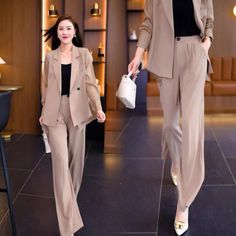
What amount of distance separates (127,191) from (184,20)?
142 centimetres

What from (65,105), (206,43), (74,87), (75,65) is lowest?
(65,105)

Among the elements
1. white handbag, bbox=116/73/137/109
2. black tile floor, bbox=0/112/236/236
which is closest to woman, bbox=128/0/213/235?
white handbag, bbox=116/73/137/109

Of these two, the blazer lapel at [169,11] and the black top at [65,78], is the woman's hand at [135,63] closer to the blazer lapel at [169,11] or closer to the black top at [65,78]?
the blazer lapel at [169,11]

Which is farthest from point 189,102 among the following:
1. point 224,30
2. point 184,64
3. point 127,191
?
point 224,30

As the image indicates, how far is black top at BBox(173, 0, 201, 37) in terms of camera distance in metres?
2.14

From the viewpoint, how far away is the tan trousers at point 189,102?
7.00ft

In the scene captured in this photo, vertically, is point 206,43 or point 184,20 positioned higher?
point 184,20

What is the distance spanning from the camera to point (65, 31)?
2.04m

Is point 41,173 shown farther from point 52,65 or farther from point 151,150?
point 52,65

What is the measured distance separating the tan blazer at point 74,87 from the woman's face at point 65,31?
0.07 meters

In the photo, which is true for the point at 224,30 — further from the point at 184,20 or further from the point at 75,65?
the point at 75,65

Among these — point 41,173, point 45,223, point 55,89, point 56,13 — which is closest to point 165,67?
point 55,89

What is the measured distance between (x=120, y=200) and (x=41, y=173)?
38.2 inches

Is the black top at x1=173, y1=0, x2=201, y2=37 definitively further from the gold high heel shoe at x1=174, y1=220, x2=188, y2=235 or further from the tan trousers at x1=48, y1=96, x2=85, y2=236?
the gold high heel shoe at x1=174, y1=220, x2=188, y2=235
